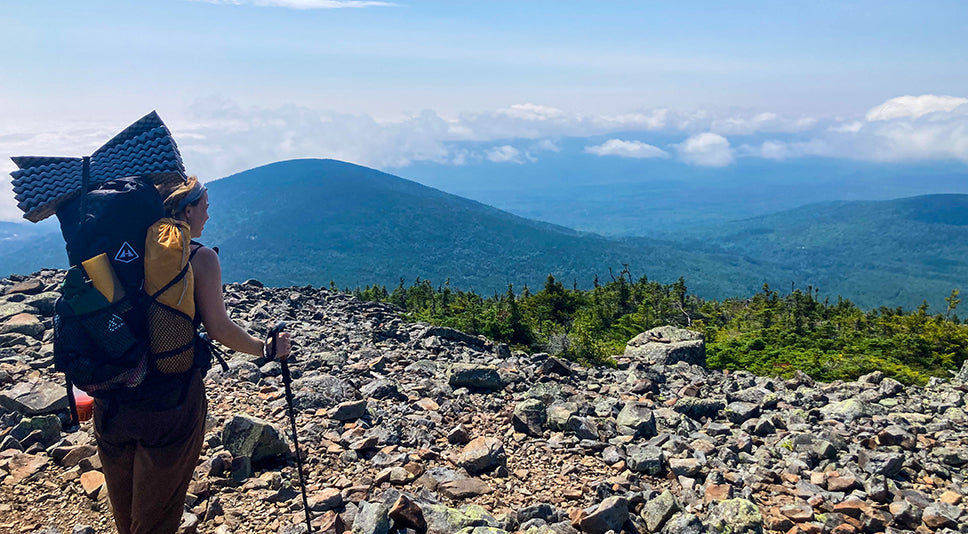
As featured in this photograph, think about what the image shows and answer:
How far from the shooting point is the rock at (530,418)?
8078 millimetres

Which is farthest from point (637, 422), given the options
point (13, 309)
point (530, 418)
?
point (13, 309)

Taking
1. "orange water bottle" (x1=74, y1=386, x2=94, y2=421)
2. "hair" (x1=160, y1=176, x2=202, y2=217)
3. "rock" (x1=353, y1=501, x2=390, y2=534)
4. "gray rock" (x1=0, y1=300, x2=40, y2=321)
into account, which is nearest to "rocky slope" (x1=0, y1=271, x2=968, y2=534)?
"rock" (x1=353, y1=501, x2=390, y2=534)

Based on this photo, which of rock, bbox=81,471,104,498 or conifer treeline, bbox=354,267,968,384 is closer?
rock, bbox=81,471,104,498

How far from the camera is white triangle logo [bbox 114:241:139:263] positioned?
11.4ft

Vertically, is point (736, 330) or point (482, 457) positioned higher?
point (482, 457)

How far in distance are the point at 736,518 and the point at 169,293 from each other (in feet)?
17.1

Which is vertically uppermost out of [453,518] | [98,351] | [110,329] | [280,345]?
[110,329]

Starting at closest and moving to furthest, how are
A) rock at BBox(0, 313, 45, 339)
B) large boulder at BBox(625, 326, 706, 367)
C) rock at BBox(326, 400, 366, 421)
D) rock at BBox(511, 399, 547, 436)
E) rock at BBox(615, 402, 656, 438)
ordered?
1. rock at BBox(326, 400, 366, 421)
2. rock at BBox(511, 399, 547, 436)
3. rock at BBox(615, 402, 656, 438)
4. rock at BBox(0, 313, 45, 339)
5. large boulder at BBox(625, 326, 706, 367)

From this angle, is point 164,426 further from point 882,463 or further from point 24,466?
point 882,463

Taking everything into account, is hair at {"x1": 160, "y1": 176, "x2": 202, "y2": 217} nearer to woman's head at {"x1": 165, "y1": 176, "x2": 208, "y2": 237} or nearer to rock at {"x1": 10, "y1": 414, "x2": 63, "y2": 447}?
woman's head at {"x1": 165, "y1": 176, "x2": 208, "y2": 237}

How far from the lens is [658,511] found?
5812 mm

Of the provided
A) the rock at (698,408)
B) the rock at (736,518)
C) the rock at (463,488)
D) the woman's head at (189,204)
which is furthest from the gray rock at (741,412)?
the woman's head at (189,204)

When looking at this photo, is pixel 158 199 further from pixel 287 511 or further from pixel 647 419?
pixel 647 419

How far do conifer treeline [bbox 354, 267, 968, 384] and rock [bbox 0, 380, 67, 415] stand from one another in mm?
10975
